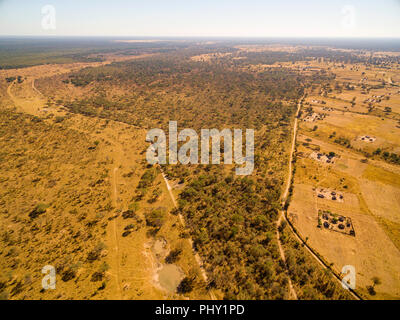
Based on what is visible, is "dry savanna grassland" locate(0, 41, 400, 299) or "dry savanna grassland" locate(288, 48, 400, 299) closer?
"dry savanna grassland" locate(0, 41, 400, 299)

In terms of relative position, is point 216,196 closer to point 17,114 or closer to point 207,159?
point 207,159

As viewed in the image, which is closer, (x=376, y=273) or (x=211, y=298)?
(x=211, y=298)

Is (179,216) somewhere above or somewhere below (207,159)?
below

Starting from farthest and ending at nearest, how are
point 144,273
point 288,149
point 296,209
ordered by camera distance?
point 288,149, point 296,209, point 144,273

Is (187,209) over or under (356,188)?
under

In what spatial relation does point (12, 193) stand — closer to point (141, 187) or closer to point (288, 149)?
point (141, 187)

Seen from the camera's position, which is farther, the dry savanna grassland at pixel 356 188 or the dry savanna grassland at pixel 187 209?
the dry savanna grassland at pixel 356 188

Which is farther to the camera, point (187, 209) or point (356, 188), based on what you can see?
point (356, 188)

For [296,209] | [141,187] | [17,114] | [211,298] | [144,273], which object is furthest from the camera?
[17,114]

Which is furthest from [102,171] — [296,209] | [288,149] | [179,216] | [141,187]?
[288,149]

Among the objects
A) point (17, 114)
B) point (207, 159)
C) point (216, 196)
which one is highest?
point (17, 114)
